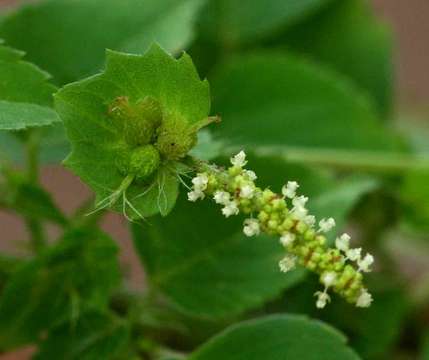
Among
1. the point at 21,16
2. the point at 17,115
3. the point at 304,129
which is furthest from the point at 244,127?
the point at 17,115

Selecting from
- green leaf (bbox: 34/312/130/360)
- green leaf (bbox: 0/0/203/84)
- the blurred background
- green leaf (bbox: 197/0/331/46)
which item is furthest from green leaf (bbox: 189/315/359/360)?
the blurred background

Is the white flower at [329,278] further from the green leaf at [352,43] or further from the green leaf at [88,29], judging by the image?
the green leaf at [352,43]

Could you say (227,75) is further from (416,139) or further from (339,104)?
(416,139)

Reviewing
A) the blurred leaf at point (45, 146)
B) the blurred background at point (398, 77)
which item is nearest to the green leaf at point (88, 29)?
the blurred leaf at point (45, 146)

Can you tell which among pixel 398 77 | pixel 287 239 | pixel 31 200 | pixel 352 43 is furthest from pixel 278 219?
pixel 398 77

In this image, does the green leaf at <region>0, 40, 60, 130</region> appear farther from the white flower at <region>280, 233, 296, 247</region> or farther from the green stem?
the green stem

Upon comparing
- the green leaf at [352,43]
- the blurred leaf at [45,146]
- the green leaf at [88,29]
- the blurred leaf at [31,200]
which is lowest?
the blurred leaf at [31,200]

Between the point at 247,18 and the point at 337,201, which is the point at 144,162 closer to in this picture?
the point at 337,201
